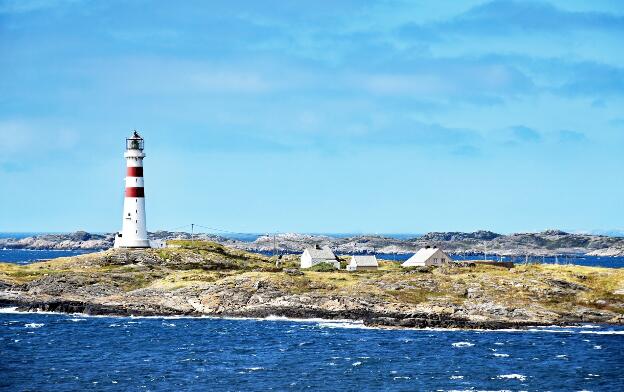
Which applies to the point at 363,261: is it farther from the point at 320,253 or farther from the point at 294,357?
the point at 294,357

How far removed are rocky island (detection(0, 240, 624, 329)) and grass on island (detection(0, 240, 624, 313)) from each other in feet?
0.47

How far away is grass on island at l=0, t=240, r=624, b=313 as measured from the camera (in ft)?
387

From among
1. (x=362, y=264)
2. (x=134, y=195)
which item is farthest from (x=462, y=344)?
(x=134, y=195)

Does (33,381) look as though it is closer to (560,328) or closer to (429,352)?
(429,352)

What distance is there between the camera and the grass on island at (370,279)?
11806 centimetres

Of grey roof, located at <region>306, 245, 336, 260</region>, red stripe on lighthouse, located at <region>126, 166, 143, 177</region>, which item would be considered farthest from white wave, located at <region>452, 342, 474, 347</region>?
red stripe on lighthouse, located at <region>126, 166, 143, 177</region>

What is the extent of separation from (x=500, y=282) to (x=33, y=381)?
66327mm

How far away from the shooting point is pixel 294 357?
284 ft

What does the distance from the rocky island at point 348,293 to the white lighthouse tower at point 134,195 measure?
1158 centimetres

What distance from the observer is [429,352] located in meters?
89.1

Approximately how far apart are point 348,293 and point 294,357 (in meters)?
33.3

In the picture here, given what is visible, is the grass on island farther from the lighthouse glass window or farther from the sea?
the lighthouse glass window

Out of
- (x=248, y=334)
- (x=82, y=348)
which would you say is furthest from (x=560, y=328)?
(x=82, y=348)

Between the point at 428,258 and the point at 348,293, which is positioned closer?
the point at 348,293
